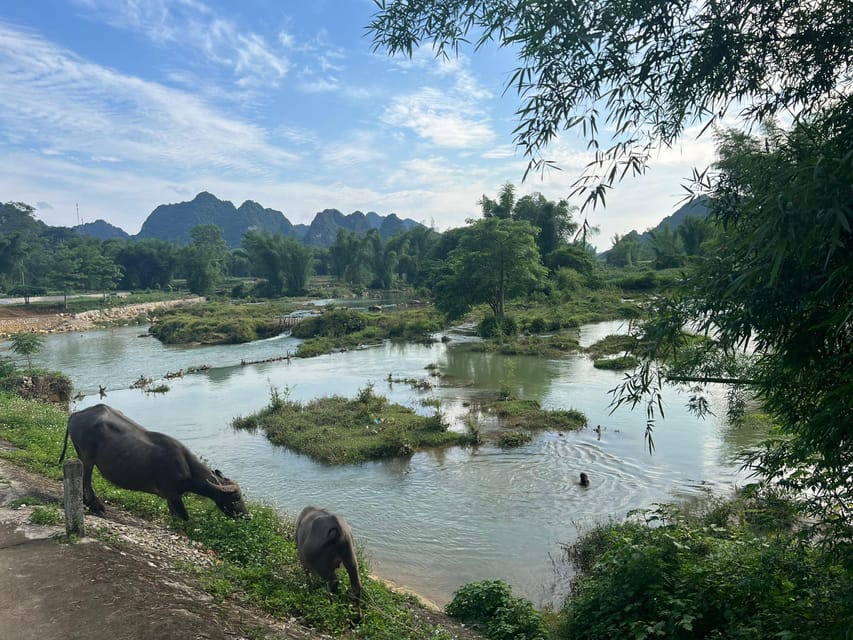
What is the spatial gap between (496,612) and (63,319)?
54.5 m

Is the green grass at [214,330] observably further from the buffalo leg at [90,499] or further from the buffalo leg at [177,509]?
the buffalo leg at [177,509]

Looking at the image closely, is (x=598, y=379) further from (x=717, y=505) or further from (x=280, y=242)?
(x=280, y=242)

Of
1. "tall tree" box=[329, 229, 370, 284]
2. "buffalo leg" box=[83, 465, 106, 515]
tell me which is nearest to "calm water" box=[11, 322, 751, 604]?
"buffalo leg" box=[83, 465, 106, 515]

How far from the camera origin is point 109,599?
5.06 m

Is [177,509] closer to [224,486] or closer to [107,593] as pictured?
[224,486]

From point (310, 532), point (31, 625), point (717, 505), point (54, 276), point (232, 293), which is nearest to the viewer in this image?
point (31, 625)

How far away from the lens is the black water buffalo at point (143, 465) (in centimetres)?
747

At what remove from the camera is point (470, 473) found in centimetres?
1338

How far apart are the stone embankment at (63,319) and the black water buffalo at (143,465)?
44.4m

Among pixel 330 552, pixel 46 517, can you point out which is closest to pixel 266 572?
pixel 330 552

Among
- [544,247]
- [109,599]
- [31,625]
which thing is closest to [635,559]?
[109,599]

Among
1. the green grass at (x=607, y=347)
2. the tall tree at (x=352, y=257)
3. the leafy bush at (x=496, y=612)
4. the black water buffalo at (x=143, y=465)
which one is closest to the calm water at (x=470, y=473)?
the leafy bush at (x=496, y=612)

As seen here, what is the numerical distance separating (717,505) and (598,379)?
13033mm

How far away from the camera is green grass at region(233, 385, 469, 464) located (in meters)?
14.7
